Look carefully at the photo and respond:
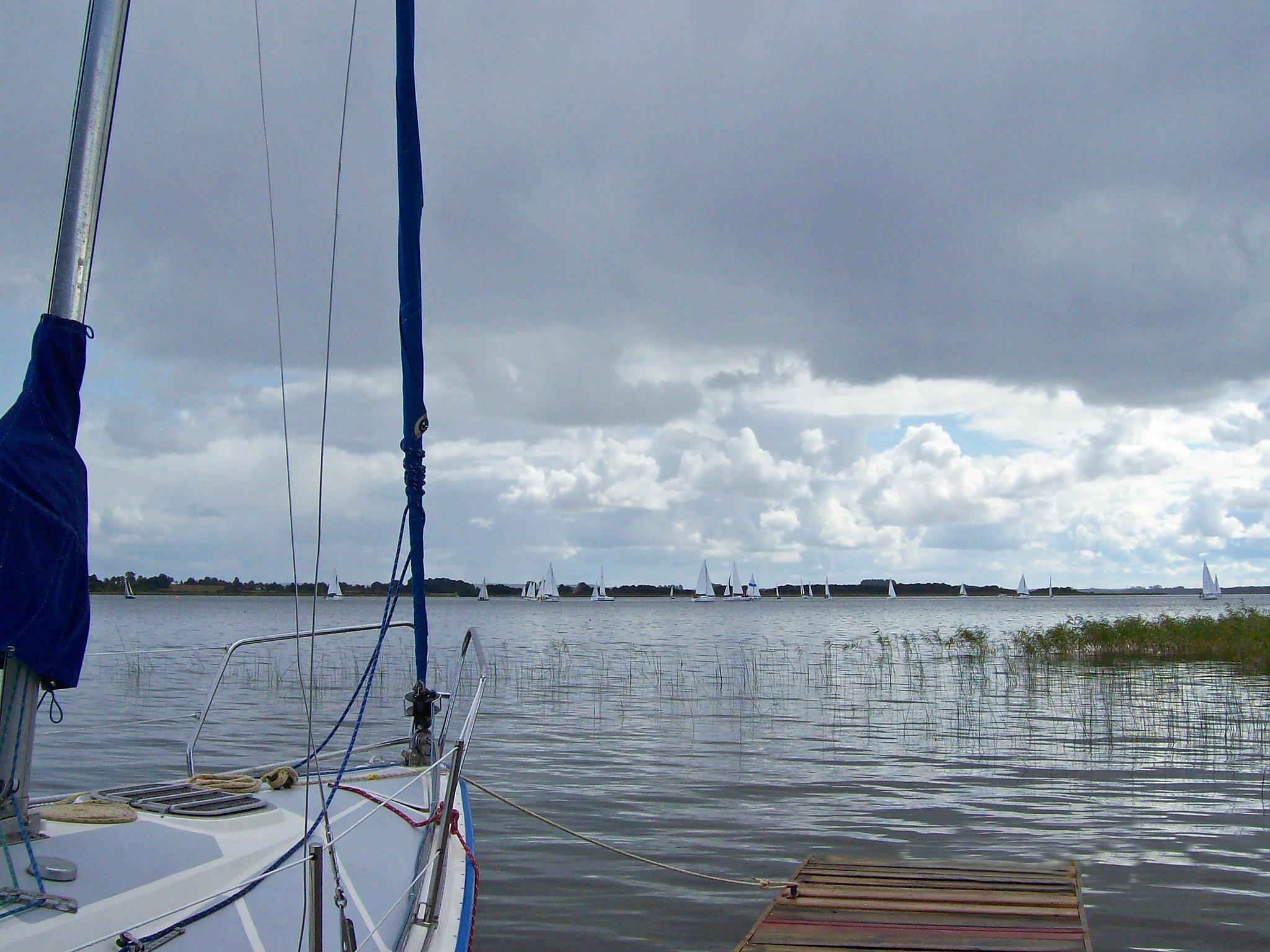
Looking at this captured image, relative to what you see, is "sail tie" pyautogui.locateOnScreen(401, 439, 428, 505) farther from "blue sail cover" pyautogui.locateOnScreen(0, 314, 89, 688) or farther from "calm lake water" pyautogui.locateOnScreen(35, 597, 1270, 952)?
"calm lake water" pyautogui.locateOnScreen(35, 597, 1270, 952)

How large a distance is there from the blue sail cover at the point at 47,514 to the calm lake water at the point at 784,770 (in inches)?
197

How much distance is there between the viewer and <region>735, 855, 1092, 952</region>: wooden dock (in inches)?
286

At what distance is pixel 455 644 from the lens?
4981cm

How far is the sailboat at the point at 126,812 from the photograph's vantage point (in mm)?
4578

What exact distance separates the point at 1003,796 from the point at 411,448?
1162cm

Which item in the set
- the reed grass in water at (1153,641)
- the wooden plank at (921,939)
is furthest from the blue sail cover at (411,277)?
the reed grass in water at (1153,641)

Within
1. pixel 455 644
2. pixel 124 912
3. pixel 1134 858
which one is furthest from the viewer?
pixel 455 644

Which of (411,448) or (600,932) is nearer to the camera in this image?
(411,448)

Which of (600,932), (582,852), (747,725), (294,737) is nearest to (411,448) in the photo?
(600,932)

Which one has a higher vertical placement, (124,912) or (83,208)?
(83,208)

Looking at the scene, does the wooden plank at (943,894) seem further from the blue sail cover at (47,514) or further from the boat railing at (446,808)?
the blue sail cover at (47,514)

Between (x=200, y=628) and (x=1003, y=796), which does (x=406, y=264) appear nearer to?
(x=1003, y=796)

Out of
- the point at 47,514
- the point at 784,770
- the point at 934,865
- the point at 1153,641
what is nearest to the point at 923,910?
the point at 934,865

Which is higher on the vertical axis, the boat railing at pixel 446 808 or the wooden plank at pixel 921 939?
the boat railing at pixel 446 808
